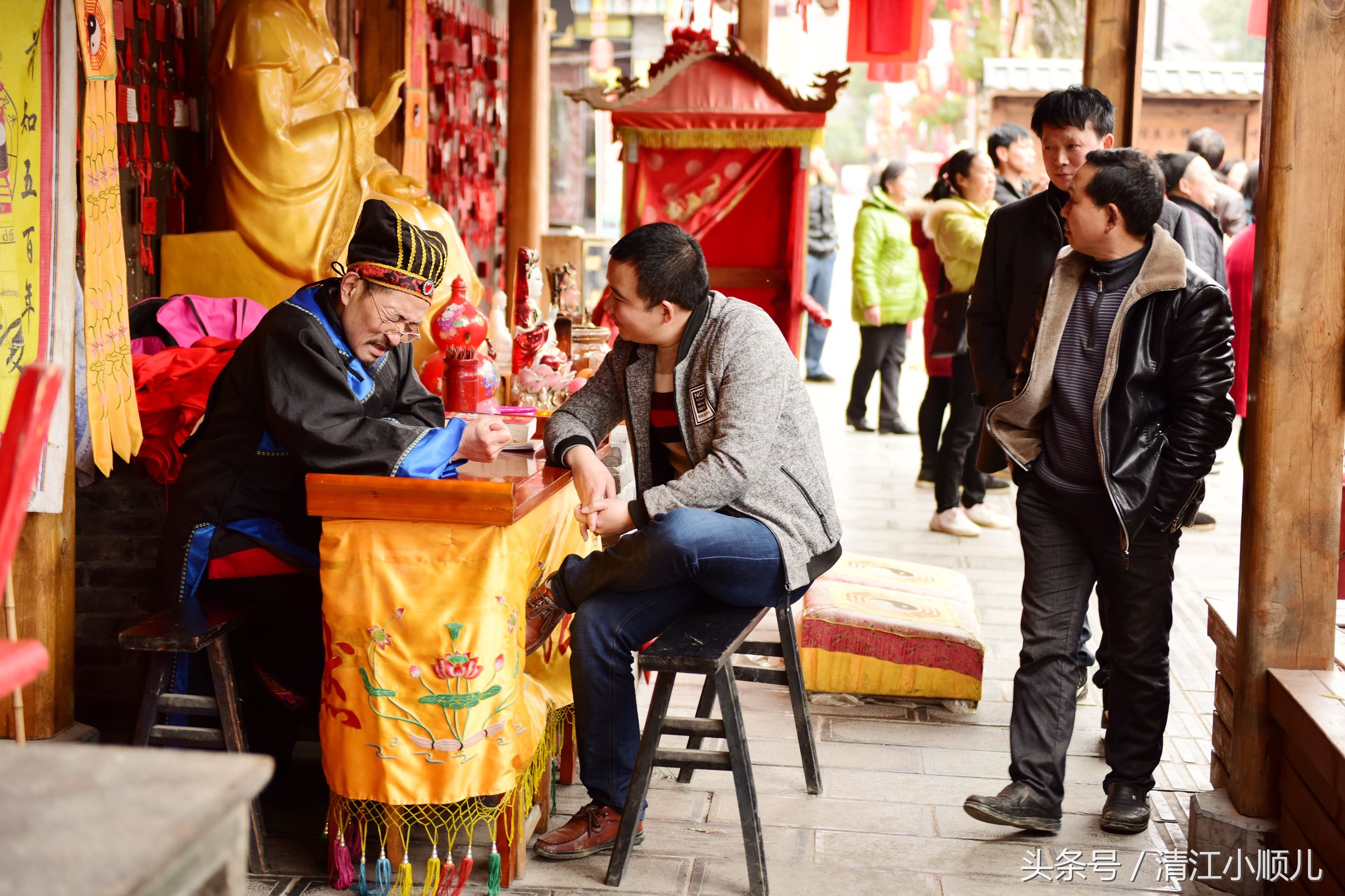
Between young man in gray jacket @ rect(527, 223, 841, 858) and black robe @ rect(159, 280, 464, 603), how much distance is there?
0.40 meters

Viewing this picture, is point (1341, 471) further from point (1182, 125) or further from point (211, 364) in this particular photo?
point (1182, 125)

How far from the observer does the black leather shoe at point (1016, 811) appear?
2.87 metres

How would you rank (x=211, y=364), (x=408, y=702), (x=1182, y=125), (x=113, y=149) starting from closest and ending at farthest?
(x=408, y=702), (x=113, y=149), (x=211, y=364), (x=1182, y=125)

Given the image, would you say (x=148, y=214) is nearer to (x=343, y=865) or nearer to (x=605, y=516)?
(x=605, y=516)

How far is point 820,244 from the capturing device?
9.90 metres

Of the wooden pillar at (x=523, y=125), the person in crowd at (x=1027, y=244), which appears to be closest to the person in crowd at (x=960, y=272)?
Result: the person in crowd at (x=1027, y=244)

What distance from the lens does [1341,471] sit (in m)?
2.69

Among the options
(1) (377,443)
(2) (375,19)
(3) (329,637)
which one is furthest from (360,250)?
(2) (375,19)

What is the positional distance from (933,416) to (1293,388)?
12.5ft

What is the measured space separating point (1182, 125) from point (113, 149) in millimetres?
10655

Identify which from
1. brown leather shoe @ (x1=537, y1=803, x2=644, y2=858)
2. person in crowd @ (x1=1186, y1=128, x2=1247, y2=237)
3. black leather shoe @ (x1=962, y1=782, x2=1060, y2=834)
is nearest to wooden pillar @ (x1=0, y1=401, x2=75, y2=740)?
brown leather shoe @ (x1=537, y1=803, x2=644, y2=858)

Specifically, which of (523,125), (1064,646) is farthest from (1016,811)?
(523,125)

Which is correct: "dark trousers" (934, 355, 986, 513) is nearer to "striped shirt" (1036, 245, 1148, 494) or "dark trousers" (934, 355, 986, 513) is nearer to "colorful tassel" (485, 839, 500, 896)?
"striped shirt" (1036, 245, 1148, 494)

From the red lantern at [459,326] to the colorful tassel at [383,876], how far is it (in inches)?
55.1
